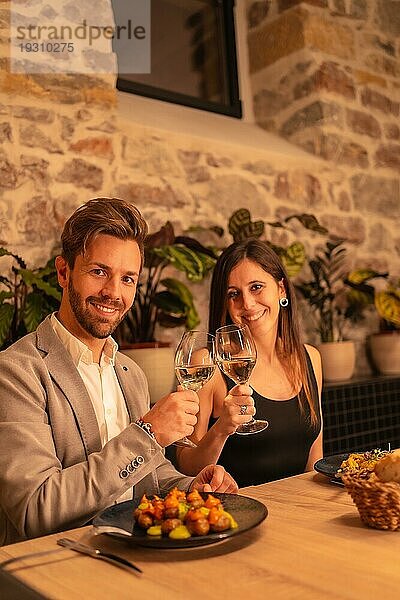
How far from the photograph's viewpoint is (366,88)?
14.6ft

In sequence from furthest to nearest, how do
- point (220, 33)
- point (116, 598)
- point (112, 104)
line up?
1. point (220, 33)
2. point (112, 104)
3. point (116, 598)

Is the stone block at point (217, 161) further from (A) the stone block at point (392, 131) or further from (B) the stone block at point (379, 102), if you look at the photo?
(A) the stone block at point (392, 131)

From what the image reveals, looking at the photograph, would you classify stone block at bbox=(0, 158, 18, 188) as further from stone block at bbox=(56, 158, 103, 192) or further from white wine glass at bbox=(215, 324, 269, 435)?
white wine glass at bbox=(215, 324, 269, 435)

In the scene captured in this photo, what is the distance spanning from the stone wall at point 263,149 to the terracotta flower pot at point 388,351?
525 millimetres

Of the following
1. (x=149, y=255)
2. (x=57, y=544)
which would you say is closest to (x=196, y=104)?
(x=149, y=255)

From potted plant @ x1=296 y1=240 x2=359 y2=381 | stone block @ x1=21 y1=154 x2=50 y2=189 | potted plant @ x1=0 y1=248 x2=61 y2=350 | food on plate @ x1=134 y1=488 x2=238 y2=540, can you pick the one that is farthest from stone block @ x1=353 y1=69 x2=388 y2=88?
food on plate @ x1=134 y1=488 x2=238 y2=540

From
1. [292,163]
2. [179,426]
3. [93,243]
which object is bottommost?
[179,426]

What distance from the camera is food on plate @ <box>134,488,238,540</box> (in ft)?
3.56

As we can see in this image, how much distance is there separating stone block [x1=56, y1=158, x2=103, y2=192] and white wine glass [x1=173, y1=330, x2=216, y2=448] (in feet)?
5.97

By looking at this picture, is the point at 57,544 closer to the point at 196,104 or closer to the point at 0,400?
the point at 0,400

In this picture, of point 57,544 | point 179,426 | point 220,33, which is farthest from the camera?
point 220,33

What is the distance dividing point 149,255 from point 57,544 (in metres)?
1.96

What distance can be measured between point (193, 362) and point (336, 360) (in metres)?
2.44

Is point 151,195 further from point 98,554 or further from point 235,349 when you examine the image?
point 98,554
